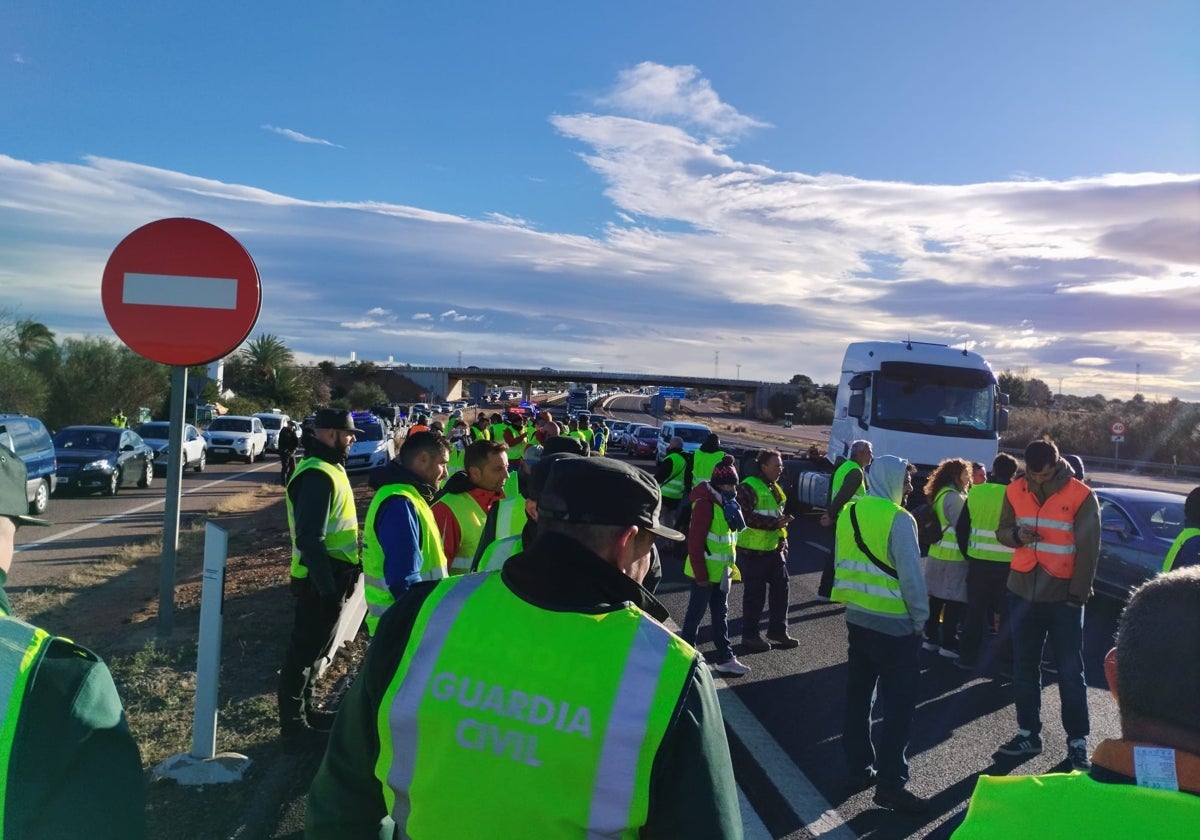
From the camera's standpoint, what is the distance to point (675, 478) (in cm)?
1309

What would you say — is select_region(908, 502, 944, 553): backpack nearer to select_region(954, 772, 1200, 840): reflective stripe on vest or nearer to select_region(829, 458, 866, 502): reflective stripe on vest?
select_region(829, 458, 866, 502): reflective stripe on vest

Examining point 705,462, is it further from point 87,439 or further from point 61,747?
point 87,439

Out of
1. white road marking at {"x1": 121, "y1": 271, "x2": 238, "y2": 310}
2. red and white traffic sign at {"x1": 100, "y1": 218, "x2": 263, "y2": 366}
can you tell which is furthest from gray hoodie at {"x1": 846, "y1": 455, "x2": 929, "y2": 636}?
white road marking at {"x1": 121, "y1": 271, "x2": 238, "y2": 310}

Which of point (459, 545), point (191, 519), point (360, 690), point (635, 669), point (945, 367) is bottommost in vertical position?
point (191, 519)

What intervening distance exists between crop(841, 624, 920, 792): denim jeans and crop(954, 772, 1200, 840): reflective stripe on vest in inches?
156


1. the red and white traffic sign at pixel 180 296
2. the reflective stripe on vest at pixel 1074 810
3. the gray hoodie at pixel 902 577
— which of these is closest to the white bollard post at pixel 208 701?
the red and white traffic sign at pixel 180 296

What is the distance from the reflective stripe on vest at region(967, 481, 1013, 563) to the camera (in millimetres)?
8039

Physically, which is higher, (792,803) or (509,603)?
(509,603)

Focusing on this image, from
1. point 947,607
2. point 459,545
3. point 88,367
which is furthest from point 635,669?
point 88,367

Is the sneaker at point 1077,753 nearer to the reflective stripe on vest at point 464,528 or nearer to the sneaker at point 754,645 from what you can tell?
the sneaker at point 754,645

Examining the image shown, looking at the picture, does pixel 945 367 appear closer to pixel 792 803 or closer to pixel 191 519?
pixel 792 803

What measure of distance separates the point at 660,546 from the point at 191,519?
8.70 m

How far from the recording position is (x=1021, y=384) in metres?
78.3

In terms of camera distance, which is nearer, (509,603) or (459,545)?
(509,603)
